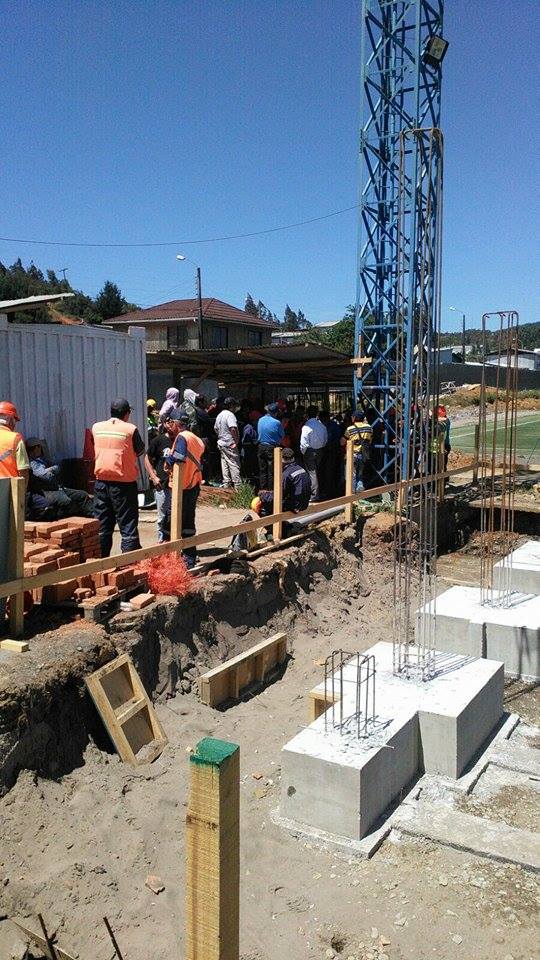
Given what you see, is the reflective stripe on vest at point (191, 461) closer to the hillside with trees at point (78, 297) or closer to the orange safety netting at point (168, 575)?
the orange safety netting at point (168, 575)

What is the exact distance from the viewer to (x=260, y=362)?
15258 mm

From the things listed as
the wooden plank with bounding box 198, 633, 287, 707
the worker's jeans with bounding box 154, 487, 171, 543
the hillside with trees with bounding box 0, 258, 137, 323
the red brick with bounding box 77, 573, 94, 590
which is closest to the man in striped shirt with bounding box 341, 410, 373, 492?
the worker's jeans with bounding box 154, 487, 171, 543

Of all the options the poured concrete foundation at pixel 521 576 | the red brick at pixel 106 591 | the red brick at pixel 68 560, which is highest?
the red brick at pixel 68 560

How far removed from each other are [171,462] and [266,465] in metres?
4.15

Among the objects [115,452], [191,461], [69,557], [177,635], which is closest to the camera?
[69,557]

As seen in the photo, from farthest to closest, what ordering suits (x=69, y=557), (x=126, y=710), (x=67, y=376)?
(x=67, y=376)
(x=69, y=557)
(x=126, y=710)

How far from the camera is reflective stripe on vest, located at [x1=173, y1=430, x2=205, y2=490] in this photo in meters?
7.90

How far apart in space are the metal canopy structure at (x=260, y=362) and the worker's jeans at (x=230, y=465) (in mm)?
1959

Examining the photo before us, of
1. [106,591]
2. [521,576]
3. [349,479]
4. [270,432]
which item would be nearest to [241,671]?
[106,591]

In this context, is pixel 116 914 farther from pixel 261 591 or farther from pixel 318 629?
pixel 318 629

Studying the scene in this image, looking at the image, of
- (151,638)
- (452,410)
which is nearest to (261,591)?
(151,638)

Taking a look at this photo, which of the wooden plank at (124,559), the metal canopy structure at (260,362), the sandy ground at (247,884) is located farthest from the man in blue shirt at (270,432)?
the sandy ground at (247,884)

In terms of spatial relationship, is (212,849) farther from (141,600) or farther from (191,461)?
(191,461)

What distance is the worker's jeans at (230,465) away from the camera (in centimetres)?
1310
